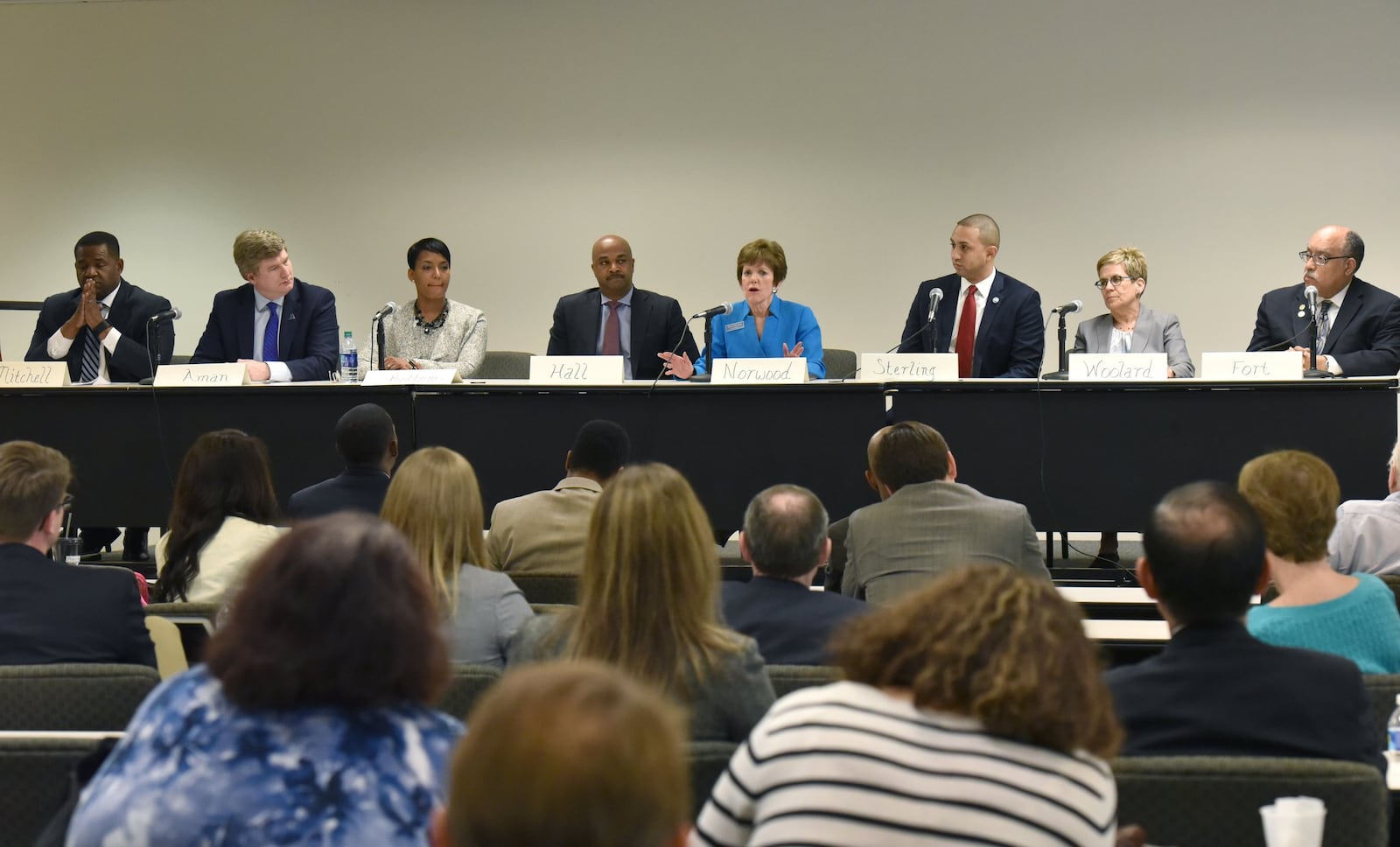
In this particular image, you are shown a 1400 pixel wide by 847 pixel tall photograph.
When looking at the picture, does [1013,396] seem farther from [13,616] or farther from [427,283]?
[13,616]

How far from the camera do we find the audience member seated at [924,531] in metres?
2.97

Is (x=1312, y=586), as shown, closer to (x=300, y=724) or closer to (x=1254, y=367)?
(x=300, y=724)

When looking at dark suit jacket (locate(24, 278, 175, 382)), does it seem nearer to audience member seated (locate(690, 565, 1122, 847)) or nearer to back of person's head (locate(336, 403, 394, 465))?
back of person's head (locate(336, 403, 394, 465))

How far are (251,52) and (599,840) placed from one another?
743cm

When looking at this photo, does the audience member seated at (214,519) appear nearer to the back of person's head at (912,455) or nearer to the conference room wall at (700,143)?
the back of person's head at (912,455)

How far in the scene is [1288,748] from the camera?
1.55 m

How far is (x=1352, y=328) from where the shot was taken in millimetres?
5242

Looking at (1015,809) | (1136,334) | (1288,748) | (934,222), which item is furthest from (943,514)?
(934,222)

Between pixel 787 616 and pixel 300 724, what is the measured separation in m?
1.16

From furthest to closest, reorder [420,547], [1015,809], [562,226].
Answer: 1. [562,226]
2. [420,547]
3. [1015,809]

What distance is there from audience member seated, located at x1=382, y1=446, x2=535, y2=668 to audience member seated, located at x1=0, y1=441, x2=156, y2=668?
1.57ft

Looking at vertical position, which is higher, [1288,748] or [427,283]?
[427,283]

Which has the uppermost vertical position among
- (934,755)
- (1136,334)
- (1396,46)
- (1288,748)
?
(1396,46)

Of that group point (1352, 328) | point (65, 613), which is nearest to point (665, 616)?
point (65, 613)
